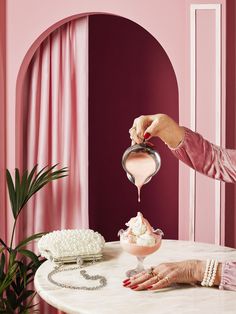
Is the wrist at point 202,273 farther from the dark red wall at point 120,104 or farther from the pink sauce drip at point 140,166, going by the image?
the dark red wall at point 120,104

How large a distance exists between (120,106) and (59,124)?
974 millimetres

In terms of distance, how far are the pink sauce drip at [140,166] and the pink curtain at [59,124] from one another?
1548 millimetres

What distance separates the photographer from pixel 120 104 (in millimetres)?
4656

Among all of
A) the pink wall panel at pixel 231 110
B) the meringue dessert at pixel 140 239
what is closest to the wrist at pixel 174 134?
the meringue dessert at pixel 140 239

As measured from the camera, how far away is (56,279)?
209 cm

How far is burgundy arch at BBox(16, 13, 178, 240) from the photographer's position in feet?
15.1

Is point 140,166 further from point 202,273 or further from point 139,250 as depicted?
point 202,273

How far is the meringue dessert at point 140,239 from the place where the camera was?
2.06 meters

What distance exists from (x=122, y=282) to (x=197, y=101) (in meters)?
1.68

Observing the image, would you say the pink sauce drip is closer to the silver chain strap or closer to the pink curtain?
the silver chain strap

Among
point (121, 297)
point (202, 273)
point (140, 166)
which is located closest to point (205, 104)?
point (140, 166)

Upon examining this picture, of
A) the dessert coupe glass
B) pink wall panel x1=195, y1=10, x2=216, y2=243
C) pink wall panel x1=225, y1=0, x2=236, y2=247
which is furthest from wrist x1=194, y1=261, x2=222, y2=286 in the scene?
pink wall panel x1=225, y1=0, x2=236, y2=247

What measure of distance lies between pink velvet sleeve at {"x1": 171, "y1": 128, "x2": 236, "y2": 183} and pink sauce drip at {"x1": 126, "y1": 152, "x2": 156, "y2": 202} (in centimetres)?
19

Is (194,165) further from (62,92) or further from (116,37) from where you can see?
(116,37)
